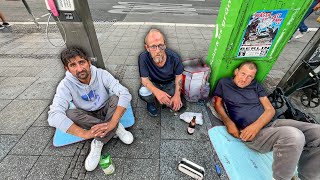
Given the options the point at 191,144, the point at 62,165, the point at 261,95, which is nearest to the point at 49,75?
the point at 62,165

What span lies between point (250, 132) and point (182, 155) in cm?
94

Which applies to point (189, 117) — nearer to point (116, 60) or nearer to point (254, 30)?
point (254, 30)

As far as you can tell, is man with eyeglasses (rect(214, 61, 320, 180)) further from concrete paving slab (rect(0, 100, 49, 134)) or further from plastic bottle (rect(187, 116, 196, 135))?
concrete paving slab (rect(0, 100, 49, 134))

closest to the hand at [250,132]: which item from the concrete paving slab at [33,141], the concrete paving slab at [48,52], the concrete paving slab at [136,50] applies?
the concrete paving slab at [33,141]

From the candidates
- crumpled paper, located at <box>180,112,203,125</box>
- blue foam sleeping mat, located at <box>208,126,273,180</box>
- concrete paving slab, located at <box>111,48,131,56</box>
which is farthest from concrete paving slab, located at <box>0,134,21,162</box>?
concrete paving slab, located at <box>111,48,131,56</box>

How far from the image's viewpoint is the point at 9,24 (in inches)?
283

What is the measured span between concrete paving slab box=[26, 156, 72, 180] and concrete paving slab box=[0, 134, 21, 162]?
1.74 feet

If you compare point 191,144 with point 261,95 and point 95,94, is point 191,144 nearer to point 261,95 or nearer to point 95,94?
A: point 261,95

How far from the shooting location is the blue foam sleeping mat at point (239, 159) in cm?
217

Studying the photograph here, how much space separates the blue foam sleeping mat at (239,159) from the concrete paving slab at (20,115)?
2874 mm

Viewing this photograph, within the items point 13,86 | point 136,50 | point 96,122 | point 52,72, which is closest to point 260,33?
point 96,122

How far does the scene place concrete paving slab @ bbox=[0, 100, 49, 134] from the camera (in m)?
2.76

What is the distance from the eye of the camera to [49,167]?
2229mm

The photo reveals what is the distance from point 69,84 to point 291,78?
375 cm
